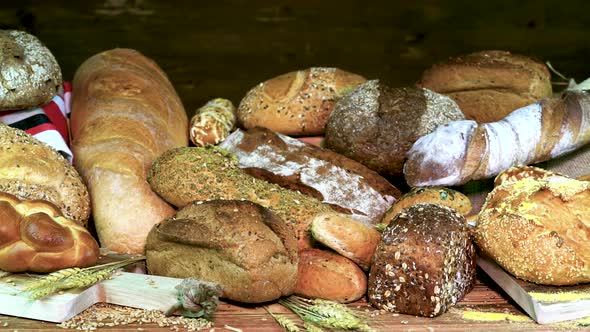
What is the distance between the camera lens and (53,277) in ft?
6.59

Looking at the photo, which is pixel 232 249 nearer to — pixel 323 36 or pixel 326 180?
pixel 326 180

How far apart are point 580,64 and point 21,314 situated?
3.17 m

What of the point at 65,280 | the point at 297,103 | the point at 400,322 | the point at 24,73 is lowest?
the point at 400,322

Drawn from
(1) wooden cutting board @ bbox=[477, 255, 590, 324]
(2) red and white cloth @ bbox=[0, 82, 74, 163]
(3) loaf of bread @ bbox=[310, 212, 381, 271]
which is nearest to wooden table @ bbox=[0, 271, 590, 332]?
(1) wooden cutting board @ bbox=[477, 255, 590, 324]

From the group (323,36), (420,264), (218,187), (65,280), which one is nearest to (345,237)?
(420,264)

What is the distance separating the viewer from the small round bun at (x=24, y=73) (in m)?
2.59

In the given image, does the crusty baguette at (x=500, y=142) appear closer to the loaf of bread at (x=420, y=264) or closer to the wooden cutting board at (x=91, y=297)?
the loaf of bread at (x=420, y=264)

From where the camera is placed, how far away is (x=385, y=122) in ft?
8.70

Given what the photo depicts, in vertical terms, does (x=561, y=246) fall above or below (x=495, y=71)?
below

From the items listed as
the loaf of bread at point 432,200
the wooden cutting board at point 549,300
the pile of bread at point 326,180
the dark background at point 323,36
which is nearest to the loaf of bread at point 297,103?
the pile of bread at point 326,180

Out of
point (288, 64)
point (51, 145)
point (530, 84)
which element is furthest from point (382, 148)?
point (288, 64)

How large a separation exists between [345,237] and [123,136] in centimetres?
90

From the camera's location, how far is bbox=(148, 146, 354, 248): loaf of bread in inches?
94.0

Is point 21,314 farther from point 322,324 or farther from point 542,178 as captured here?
point 542,178
